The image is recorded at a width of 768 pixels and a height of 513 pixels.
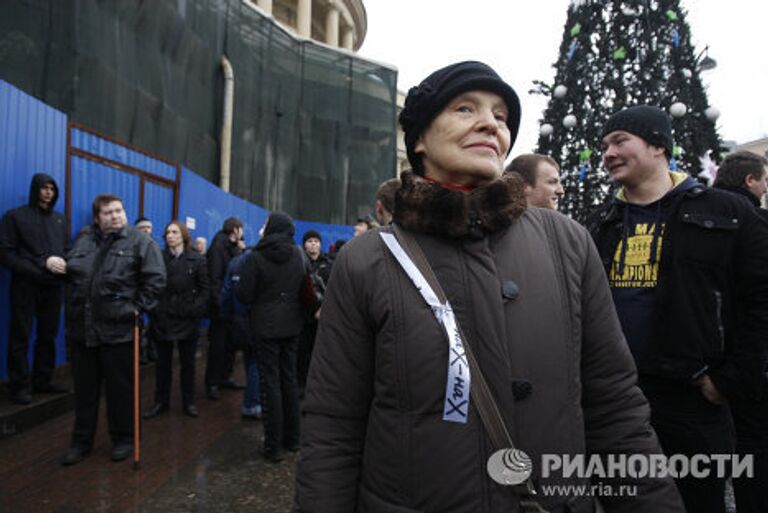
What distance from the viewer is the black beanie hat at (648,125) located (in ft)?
8.40

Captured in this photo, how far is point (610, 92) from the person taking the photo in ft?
29.9

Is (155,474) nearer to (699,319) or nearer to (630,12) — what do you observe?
(699,319)

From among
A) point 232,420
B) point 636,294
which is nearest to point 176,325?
point 232,420

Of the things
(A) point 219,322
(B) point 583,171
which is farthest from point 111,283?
(B) point 583,171

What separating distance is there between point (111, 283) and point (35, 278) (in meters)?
1.34

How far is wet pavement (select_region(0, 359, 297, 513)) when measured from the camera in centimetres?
374

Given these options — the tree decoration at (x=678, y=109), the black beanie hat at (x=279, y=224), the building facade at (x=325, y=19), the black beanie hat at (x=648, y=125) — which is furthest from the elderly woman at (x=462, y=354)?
the building facade at (x=325, y=19)

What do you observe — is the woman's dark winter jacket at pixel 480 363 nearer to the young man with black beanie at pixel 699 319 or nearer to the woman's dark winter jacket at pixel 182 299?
the young man with black beanie at pixel 699 319

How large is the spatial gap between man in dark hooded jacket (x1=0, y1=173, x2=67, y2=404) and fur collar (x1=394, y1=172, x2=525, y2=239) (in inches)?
185

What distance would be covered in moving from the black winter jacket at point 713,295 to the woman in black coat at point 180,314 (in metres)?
4.86

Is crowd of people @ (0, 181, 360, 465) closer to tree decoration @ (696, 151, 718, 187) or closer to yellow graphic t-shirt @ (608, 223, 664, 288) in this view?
yellow graphic t-shirt @ (608, 223, 664, 288)

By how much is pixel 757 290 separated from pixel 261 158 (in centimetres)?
1584

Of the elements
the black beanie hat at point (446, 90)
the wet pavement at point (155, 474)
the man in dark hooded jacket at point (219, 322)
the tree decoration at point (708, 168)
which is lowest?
the wet pavement at point (155, 474)

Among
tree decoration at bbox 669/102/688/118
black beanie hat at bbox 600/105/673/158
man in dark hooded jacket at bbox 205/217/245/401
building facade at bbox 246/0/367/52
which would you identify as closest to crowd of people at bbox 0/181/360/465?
man in dark hooded jacket at bbox 205/217/245/401
